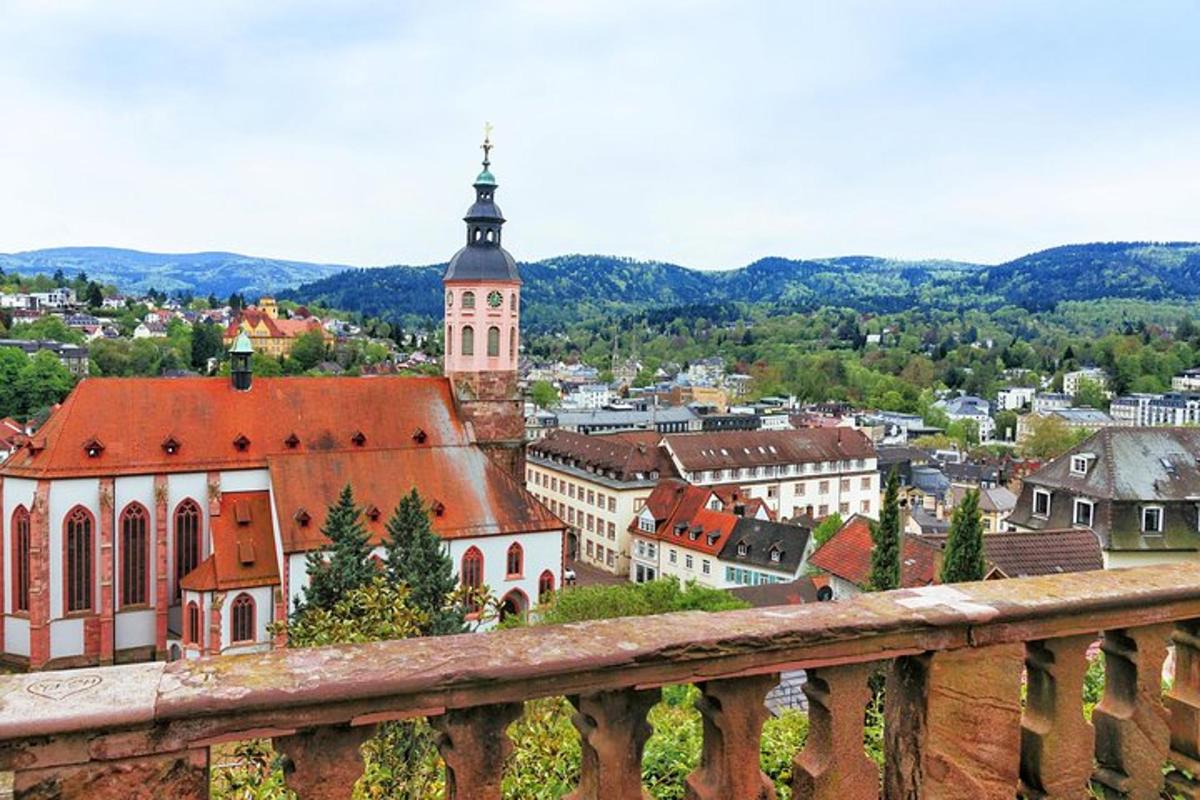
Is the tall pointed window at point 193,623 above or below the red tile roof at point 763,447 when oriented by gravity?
below

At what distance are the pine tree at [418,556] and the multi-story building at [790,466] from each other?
98.7 ft

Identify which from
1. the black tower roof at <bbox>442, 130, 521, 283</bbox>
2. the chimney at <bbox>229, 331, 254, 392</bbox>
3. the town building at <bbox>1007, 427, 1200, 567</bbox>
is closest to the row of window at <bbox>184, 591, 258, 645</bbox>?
the chimney at <bbox>229, 331, 254, 392</bbox>

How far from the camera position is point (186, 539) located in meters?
32.1

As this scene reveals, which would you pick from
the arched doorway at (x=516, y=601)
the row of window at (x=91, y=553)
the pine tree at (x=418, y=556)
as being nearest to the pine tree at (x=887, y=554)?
the pine tree at (x=418, y=556)

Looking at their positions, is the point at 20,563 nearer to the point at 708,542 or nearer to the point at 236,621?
the point at 236,621

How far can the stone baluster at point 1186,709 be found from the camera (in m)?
3.54

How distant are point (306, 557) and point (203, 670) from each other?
92.5 ft

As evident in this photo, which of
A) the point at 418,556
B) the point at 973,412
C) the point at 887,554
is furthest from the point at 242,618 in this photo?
the point at 973,412

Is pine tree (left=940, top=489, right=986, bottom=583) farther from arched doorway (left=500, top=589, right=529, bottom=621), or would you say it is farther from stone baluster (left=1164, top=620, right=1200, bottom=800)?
stone baluster (left=1164, top=620, right=1200, bottom=800)

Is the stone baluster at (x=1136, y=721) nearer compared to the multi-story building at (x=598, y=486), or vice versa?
the stone baluster at (x=1136, y=721)

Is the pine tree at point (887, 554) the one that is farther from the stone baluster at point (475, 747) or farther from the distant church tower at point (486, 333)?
the stone baluster at point (475, 747)

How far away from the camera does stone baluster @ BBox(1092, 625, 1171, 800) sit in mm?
3467

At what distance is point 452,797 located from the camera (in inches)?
105

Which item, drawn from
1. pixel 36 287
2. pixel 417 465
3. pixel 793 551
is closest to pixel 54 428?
pixel 417 465
